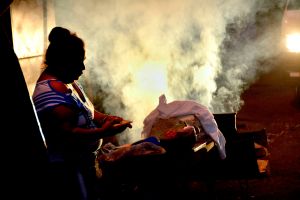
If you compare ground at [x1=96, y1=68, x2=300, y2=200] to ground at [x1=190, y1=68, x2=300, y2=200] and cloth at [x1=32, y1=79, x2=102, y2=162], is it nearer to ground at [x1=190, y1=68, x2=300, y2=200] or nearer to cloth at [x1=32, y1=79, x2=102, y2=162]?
ground at [x1=190, y1=68, x2=300, y2=200]

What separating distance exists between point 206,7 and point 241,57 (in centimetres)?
688

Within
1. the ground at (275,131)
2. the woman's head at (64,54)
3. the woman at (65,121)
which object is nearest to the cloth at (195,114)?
the woman at (65,121)

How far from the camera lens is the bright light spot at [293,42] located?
1156 cm

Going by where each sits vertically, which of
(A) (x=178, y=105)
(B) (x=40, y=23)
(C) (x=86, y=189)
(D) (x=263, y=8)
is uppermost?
(D) (x=263, y=8)

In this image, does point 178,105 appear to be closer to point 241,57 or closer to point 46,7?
point 46,7

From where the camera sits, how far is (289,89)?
1365 cm

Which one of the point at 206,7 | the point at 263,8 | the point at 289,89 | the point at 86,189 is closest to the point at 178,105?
the point at 86,189

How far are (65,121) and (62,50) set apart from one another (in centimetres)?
65

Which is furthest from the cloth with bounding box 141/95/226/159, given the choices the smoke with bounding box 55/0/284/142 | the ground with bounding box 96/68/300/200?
the smoke with bounding box 55/0/284/142

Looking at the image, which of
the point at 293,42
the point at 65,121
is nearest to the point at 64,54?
the point at 65,121

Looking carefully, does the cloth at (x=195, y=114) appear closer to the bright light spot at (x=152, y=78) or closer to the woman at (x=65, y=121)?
the woman at (x=65, y=121)

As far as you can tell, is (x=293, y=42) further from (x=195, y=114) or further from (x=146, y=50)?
(x=195, y=114)

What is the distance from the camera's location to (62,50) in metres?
3.24

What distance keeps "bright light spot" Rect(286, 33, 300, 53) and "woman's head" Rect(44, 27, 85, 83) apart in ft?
32.3
